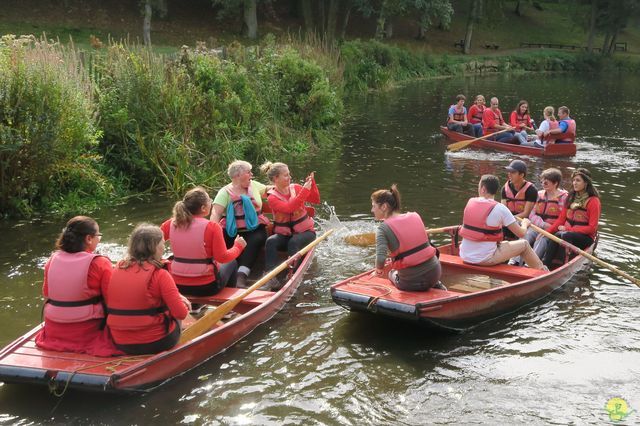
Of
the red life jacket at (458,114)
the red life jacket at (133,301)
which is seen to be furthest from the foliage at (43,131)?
the red life jacket at (458,114)

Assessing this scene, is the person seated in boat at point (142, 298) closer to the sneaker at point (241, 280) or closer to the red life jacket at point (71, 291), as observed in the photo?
the red life jacket at point (71, 291)

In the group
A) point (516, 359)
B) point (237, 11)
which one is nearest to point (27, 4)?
point (237, 11)

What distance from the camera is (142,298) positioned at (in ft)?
19.6

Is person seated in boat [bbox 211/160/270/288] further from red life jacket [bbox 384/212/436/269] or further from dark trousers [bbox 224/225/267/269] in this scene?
red life jacket [bbox 384/212/436/269]

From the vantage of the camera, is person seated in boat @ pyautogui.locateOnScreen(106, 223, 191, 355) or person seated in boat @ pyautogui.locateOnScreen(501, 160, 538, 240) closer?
person seated in boat @ pyautogui.locateOnScreen(106, 223, 191, 355)

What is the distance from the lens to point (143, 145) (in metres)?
13.2

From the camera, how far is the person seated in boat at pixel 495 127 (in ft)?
62.8

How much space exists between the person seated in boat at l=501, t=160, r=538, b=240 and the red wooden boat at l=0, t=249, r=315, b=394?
4.56 meters

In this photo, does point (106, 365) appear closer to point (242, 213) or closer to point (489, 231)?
point (242, 213)

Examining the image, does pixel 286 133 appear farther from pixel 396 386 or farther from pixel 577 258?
pixel 396 386

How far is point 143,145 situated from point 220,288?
6205 mm

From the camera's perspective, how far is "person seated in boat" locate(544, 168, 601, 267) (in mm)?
9234

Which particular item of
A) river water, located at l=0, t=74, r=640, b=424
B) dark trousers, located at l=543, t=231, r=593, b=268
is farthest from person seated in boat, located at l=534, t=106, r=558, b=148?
dark trousers, located at l=543, t=231, r=593, b=268

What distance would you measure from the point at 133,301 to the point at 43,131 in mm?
6278
